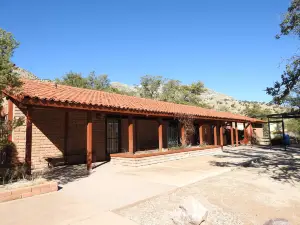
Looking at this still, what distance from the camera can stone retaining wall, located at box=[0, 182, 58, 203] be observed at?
15.9 feet

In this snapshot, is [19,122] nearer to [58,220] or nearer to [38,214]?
[38,214]

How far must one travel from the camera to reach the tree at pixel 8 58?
5.43 m

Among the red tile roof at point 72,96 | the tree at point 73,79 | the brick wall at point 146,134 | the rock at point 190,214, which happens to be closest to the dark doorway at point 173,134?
the brick wall at point 146,134

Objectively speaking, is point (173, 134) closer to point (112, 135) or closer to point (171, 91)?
point (112, 135)

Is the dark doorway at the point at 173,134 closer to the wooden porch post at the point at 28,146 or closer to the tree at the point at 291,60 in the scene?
the tree at the point at 291,60

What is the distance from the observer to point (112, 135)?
12.6 meters

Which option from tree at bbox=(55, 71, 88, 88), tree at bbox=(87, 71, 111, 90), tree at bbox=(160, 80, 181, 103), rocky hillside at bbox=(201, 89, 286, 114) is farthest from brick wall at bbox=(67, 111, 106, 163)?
rocky hillside at bbox=(201, 89, 286, 114)

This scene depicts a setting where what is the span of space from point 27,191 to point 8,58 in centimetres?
325

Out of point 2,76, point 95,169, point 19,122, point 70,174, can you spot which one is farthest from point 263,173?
point 2,76

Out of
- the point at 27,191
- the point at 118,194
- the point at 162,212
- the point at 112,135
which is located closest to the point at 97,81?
the point at 112,135

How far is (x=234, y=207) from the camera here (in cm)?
463

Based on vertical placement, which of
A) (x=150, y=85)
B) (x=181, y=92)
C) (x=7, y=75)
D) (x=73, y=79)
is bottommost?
(x=7, y=75)

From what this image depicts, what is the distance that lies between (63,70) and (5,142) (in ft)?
104

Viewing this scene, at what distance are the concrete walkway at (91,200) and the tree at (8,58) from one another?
2.79m
